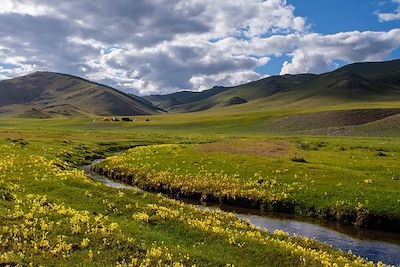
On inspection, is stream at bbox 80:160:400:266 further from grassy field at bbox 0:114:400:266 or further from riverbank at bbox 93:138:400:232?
grassy field at bbox 0:114:400:266

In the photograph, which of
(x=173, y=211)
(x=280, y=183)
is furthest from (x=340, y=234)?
(x=173, y=211)

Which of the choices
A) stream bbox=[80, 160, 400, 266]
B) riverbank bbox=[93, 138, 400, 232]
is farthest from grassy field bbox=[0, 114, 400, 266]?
stream bbox=[80, 160, 400, 266]

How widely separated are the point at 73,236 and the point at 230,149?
50.2 meters

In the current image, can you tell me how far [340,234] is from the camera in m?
30.9

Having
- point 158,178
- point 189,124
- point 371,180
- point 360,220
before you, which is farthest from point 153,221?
point 189,124

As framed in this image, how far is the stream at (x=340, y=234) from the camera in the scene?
26980 mm

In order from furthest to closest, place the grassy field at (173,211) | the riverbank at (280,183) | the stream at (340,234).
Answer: the riverbank at (280,183), the stream at (340,234), the grassy field at (173,211)

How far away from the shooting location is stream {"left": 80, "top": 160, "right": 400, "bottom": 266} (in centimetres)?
2698

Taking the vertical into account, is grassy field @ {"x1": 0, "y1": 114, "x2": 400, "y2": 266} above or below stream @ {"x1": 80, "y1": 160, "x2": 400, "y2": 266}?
above

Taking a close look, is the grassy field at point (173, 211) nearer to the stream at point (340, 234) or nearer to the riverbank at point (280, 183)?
the riverbank at point (280, 183)

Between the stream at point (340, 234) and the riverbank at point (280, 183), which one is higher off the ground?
the riverbank at point (280, 183)

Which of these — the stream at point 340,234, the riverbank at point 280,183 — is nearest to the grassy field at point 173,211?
the riverbank at point 280,183

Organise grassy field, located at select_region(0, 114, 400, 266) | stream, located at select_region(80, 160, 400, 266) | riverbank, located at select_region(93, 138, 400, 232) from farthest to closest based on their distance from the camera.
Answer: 1. riverbank, located at select_region(93, 138, 400, 232)
2. stream, located at select_region(80, 160, 400, 266)
3. grassy field, located at select_region(0, 114, 400, 266)

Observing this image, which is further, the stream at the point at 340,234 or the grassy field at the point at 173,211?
the stream at the point at 340,234
